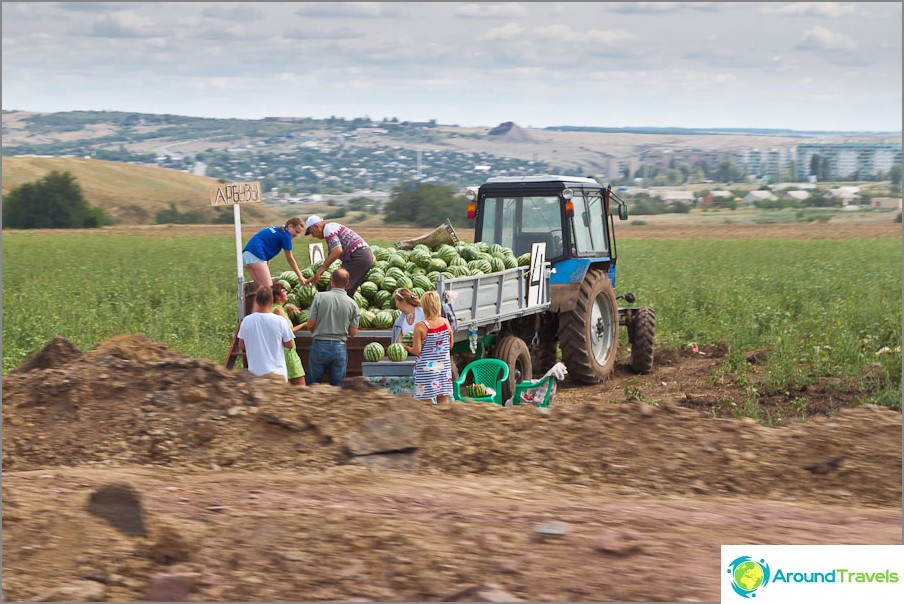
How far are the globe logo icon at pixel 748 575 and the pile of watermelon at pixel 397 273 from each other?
532cm

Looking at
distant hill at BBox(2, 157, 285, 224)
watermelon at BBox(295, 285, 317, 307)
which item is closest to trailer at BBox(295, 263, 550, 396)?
watermelon at BBox(295, 285, 317, 307)

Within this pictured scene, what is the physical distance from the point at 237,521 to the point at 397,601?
1.22 meters

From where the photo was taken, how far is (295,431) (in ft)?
26.2

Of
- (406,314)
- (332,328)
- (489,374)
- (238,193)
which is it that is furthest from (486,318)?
(238,193)

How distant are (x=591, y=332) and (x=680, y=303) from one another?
743 centimetres

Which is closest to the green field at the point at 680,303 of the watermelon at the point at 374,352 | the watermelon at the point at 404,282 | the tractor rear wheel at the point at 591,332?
the tractor rear wheel at the point at 591,332

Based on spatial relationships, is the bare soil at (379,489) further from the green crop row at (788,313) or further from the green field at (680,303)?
the green crop row at (788,313)

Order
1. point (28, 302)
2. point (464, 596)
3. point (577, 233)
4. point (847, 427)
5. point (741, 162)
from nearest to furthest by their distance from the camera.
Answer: point (464, 596) → point (847, 427) → point (577, 233) → point (28, 302) → point (741, 162)

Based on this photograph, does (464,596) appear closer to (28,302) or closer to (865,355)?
(865,355)

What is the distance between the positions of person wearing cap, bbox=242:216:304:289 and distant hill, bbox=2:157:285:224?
58727 millimetres

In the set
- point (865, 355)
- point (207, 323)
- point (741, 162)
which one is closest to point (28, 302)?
point (207, 323)

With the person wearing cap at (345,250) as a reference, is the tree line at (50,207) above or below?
below

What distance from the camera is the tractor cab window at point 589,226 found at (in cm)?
1295

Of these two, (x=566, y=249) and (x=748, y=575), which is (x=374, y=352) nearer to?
(x=566, y=249)
